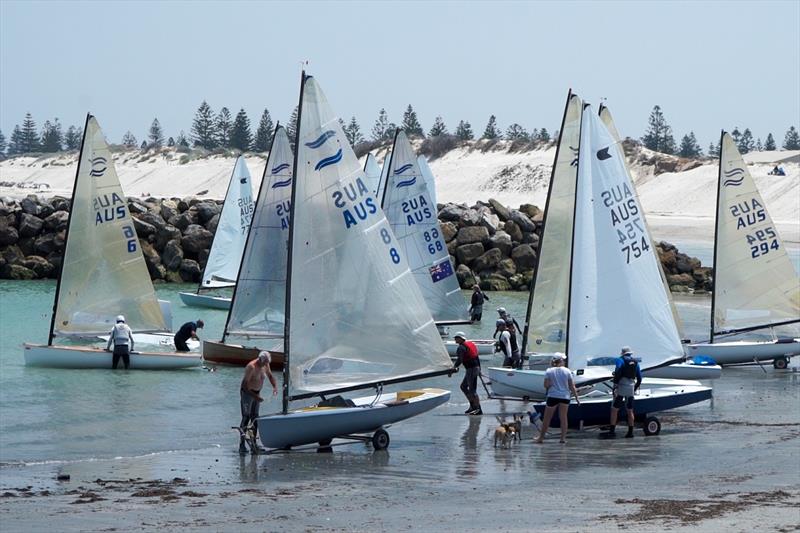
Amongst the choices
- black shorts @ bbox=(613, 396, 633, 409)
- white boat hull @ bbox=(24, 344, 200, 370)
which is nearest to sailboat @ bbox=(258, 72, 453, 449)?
black shorts @ bbox=(613, 396, 633, 409)

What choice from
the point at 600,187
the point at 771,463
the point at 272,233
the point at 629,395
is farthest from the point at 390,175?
the point at 771,463

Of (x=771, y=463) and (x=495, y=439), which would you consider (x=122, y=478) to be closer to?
(x=495, y=439)

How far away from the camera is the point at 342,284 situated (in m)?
17.7

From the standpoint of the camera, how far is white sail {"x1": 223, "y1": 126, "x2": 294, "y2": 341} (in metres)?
28.6

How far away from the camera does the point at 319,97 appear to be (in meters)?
17.1

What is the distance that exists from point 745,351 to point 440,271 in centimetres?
707

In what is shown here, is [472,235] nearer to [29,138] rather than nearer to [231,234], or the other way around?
[231,234]

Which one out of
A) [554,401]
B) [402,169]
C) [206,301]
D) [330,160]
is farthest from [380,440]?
[206,301]

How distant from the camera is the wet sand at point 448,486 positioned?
12992 millimetres

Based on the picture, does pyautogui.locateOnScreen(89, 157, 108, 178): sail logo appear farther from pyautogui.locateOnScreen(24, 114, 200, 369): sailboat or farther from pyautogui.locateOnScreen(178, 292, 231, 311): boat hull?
pyautogui.locateOnScreen(178, 292, 231, 311): boat hull

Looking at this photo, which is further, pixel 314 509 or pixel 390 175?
pixel 390 175

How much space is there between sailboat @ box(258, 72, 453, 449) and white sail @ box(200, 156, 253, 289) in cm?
2604

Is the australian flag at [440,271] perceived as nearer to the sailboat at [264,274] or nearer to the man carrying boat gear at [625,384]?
the sailboat at [264,274]

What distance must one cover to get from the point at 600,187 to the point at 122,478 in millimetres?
8445
